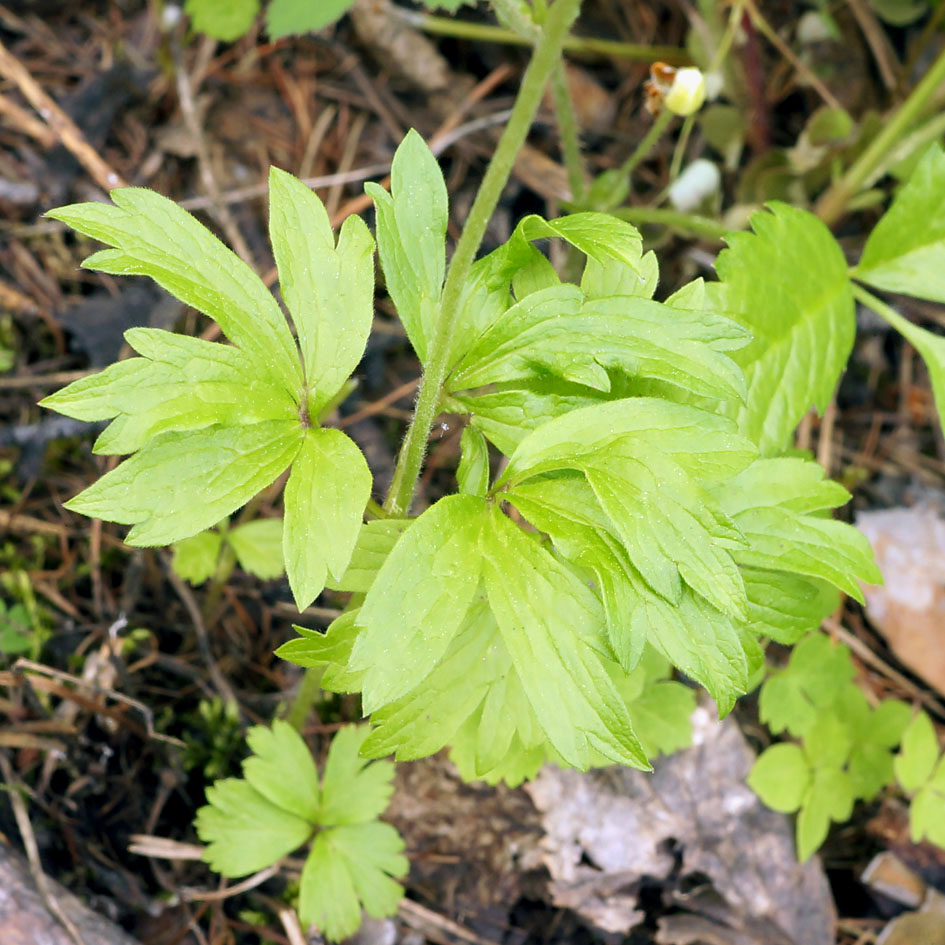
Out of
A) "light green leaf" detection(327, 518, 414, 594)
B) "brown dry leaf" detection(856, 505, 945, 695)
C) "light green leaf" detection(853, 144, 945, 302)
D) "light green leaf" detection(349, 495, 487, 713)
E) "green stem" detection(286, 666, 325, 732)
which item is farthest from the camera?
"brown dry leaf" detection(856, 505, 945, 695)

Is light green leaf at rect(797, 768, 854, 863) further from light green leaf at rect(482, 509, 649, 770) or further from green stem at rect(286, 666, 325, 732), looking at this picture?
green stem at rect(286, 666, 325, 732)

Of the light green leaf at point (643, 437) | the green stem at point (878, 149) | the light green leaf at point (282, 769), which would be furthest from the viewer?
the green stem at point (878, 149)

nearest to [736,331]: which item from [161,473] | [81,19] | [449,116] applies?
[161,473]

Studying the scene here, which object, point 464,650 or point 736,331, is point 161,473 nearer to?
point 464,650

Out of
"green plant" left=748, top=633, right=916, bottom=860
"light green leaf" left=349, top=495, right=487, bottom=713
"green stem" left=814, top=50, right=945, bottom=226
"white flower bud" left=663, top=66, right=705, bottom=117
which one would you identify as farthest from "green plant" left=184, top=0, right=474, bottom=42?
"green plant" left=748, top=633, right=916, bottom=860

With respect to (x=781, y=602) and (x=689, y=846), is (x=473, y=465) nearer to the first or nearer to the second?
(x=781, y=602)

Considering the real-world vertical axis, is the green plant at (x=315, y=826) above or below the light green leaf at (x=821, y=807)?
above

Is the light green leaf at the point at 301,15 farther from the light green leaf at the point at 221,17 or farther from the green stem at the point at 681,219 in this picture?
the green stem at the point at 681,219

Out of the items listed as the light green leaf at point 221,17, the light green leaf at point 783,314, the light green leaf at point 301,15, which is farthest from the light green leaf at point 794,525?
the light green leaf at point 221,17
